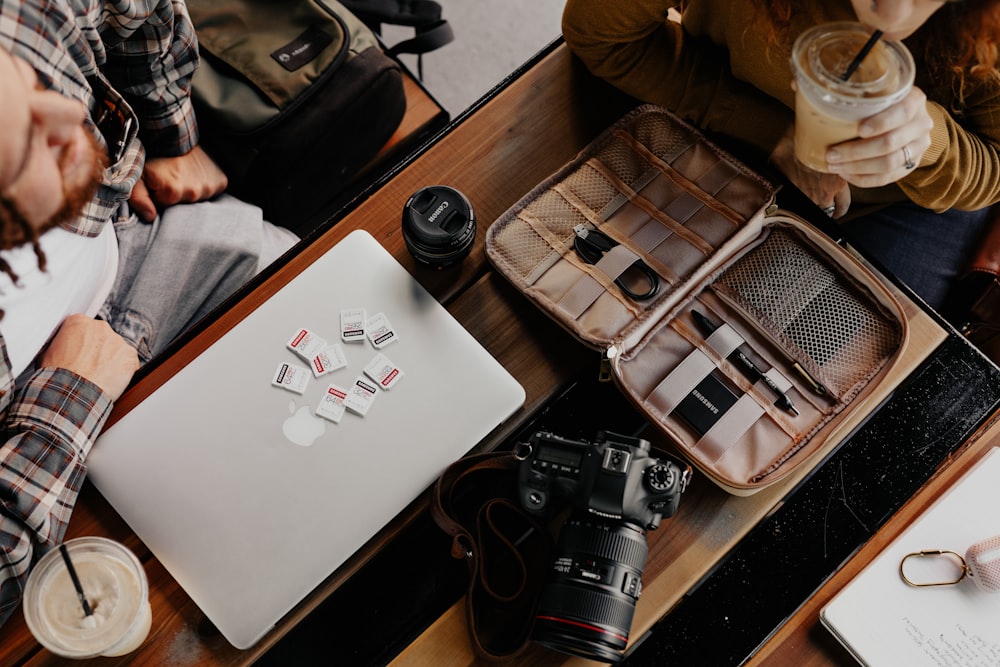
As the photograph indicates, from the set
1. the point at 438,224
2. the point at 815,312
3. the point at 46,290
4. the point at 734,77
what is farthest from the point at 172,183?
the point at 815,312

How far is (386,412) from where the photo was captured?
0.97 metres

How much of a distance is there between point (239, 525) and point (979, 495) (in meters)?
0.94

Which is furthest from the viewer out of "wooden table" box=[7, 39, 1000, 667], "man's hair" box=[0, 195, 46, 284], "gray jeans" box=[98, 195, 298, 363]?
"gray jeans" box=[98, 195, 298, 363]

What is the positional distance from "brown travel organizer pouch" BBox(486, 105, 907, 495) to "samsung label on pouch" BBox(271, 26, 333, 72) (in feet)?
1.68

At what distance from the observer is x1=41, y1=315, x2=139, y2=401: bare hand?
1038 mm

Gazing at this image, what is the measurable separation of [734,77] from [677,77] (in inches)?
A: 3.2

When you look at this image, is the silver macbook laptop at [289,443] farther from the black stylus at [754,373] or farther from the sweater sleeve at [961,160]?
the sweater sleeve at [961,160]

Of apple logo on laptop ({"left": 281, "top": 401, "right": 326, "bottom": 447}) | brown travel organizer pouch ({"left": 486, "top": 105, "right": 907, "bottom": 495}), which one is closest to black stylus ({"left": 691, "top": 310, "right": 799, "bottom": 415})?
brown travel organizer pouch ({"left": 486, "top": 105, "right": 907, "bottom": 495})

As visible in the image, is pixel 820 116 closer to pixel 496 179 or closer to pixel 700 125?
pixel 700 125

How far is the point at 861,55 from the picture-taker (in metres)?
0.77

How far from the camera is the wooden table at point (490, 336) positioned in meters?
0.97

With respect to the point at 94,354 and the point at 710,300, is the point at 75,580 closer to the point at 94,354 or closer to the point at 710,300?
the point at 94,354

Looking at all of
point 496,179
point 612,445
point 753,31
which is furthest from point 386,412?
point 753,31

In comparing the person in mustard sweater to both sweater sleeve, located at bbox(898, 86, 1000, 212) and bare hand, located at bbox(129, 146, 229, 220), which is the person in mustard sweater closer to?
sweater sleeve, located at bbox(898, 86, 1000, 212)
